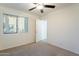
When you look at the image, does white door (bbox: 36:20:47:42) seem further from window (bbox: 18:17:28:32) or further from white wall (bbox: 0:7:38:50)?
window (bbox: 18:17:28:32)

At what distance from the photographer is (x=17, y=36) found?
2.05m

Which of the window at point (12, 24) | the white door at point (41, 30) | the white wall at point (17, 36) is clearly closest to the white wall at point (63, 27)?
the white door at point (41, 30)

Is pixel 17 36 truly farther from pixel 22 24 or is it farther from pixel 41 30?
pixel 41 30

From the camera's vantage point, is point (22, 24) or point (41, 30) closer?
point (22, 24)

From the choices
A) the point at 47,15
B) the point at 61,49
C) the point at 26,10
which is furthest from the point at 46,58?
the point at 26,10

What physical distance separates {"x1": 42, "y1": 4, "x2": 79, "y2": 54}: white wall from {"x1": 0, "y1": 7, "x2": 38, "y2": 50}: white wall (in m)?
0.41

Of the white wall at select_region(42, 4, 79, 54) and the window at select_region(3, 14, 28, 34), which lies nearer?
the window at select_region(3, 14, 28, 34)

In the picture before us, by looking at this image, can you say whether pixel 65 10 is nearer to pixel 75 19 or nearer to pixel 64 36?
pixel 75 19

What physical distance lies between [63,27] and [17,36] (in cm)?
111

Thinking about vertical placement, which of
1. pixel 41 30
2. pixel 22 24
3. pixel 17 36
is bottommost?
pixel 17 36

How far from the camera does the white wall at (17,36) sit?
191 cm

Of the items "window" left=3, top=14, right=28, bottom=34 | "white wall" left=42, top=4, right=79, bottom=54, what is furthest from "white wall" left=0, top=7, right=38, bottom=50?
"white wall" left=42, top=4, right=79, bottom=54

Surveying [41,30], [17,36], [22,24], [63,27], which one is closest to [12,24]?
[22,24]

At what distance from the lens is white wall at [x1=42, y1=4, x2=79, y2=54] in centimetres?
202
